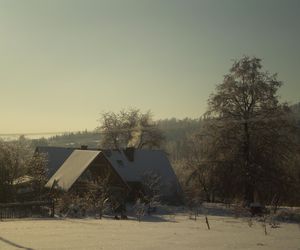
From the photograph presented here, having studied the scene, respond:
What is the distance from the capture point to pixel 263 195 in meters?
37.5

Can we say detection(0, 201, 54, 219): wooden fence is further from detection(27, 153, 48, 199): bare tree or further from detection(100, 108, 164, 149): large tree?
detection(100, 108, 164, 149): large tree

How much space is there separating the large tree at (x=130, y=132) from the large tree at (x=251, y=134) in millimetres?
31863

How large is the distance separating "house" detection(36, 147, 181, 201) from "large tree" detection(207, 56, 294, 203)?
951cm

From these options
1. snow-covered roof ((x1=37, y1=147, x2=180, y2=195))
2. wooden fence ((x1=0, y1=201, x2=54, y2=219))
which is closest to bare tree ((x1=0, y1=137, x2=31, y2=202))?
snow-covered roof ((x1=37, y1=147, x2=180, y2=195))

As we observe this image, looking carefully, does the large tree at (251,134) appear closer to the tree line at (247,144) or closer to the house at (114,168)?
the tree line at (247,144)

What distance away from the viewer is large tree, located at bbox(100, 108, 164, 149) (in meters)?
73.2

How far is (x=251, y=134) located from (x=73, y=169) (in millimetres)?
16966

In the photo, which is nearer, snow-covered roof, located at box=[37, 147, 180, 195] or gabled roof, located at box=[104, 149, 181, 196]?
snow-covered roof, located at box=[37, 147, 180, 195]

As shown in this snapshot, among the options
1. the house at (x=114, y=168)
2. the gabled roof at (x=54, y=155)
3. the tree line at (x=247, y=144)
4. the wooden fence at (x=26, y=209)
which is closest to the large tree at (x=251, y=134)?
the tree line at (x=247, y=144)

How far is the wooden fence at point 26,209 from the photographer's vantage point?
28477 millimetres

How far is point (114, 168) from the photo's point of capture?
143 feet

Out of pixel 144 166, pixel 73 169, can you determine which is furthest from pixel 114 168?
pixel 144 166

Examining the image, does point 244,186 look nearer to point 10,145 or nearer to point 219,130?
point 219,130

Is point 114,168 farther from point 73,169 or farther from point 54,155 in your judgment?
point 54,155
